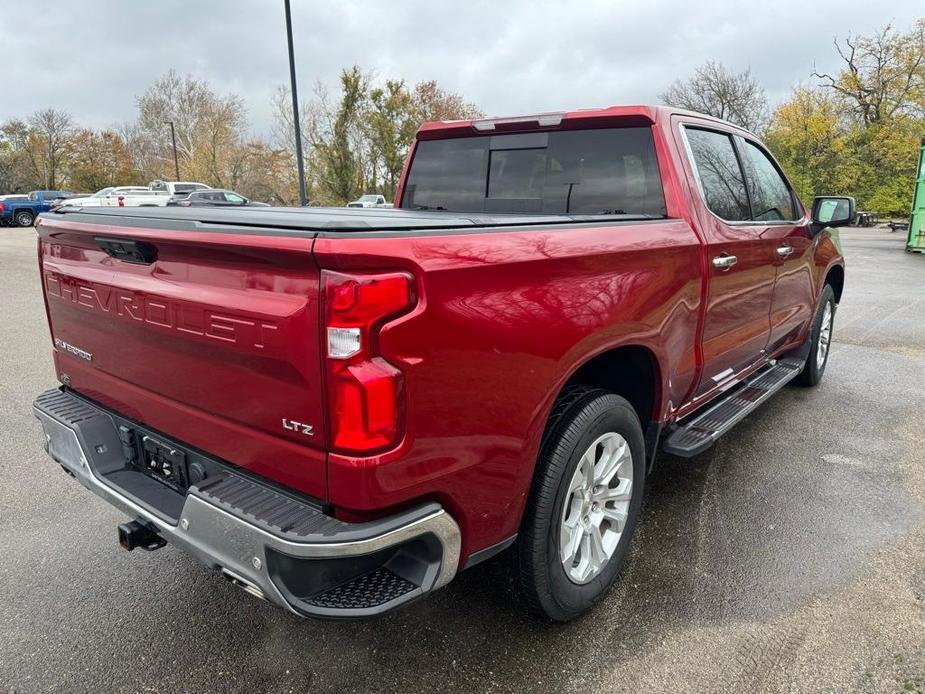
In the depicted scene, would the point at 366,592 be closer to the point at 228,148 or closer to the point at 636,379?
the point at 636,379

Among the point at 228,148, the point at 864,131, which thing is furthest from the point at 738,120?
the point at 228,148

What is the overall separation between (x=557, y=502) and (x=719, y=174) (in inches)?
88.8

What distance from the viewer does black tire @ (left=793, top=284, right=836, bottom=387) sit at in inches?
208

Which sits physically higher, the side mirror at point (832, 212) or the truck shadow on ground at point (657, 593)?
the side mirror at point (832, 212)

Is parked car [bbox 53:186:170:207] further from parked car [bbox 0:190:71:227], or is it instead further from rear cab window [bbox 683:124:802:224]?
rear cab window [bbox 683:124:802:224]

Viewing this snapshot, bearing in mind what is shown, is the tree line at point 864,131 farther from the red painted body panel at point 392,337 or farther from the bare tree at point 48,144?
the bare tree at point 48,144

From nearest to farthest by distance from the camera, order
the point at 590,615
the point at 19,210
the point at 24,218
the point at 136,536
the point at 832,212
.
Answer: the point at 136,536
the point at 590,615
the point at 832,212
the point at 19,210
the point at 24,218

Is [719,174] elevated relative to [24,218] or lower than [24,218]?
elevated

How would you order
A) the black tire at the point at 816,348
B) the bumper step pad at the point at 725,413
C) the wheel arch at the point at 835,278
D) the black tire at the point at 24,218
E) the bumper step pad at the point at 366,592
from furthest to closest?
the black tire at the point at 24,218
the wheel arch at the point at 835,278
the black tire at the point at 816,348
the bumper step pad at the point at 725,413
the bumper step pad at the point at 366,592

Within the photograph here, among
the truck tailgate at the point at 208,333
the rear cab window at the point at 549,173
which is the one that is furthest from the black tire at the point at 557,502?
the rear cab window at the point at 549,173

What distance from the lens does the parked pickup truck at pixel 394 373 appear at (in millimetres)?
1711

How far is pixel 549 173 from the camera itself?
3518 millimetres

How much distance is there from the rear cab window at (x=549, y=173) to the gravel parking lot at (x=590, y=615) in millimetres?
1645

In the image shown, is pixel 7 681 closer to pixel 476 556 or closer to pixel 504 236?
pixel 476 556
